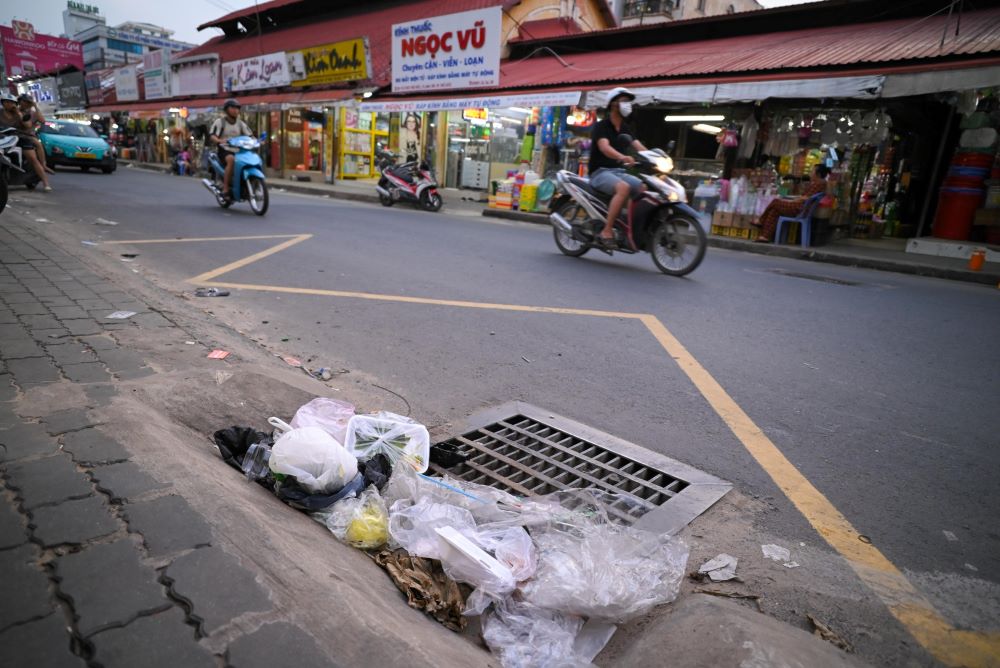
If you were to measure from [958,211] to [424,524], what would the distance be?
12.8 metres

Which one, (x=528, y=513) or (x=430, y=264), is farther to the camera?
(x=430, y=264)

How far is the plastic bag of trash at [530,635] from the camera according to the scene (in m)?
1.56

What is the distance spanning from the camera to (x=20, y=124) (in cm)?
1027

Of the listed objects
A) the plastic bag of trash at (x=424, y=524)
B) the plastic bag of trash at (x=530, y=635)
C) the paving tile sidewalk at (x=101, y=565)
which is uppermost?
the paving tile sidewalk at (x=101, y=565)

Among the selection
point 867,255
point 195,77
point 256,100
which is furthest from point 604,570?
point 195,77

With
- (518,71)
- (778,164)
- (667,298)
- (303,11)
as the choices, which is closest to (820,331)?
(667,298)

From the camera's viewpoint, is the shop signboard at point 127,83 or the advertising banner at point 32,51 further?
the advertising banner at point 32,51

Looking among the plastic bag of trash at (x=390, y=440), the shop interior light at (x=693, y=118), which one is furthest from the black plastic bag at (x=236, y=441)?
the shop interior light at (x=693, y=118)

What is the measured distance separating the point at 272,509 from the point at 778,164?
12.5m

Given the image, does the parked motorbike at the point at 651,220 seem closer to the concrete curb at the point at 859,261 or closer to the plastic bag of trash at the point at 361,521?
the concrete curb at the point at 859,261

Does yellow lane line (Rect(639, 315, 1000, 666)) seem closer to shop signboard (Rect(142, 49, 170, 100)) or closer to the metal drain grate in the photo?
the metal drain grate

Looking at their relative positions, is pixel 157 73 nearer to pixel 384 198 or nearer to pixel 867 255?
pixel 384 198

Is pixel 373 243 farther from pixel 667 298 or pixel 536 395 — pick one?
pixel 536 395

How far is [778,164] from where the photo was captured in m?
11.9
